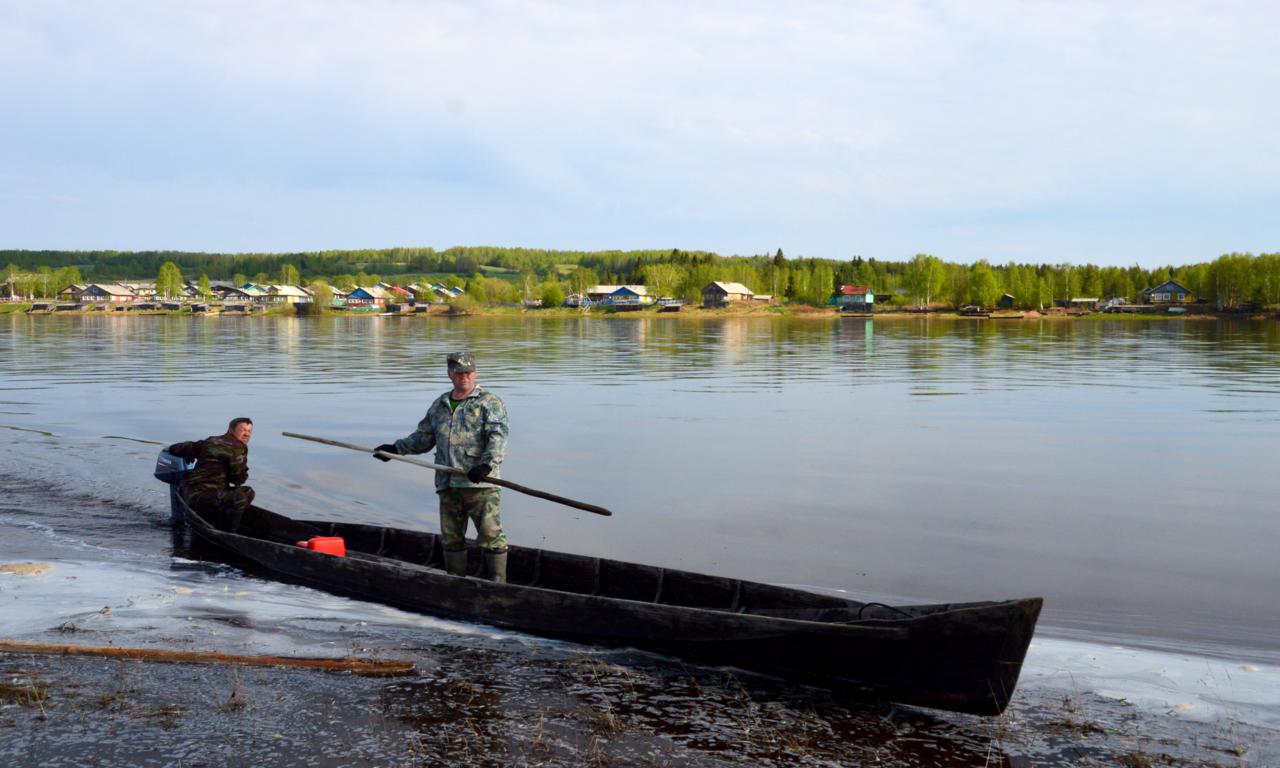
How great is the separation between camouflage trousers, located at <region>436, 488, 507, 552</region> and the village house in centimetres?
20216

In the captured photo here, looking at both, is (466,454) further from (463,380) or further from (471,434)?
(463,380)

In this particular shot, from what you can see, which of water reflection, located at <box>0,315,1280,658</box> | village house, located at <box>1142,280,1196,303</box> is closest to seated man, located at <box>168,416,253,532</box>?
water reflection, located at <box>0,315,1280,658</box>

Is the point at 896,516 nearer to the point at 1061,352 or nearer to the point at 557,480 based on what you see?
the point at 557,480

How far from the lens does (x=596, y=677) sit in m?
9.43

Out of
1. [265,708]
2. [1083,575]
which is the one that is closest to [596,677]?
[265,708]

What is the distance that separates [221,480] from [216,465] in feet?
0.80

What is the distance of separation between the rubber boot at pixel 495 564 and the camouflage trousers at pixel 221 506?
5.03 meters

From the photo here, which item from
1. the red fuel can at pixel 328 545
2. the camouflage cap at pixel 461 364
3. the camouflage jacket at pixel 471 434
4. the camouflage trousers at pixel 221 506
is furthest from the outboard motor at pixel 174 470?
the camouflage cap at pixel 461 364

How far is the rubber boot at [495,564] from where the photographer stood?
37.3 feet

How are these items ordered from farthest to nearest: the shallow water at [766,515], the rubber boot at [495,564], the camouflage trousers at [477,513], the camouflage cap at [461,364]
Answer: the rubber boot at [495,564] → the camouflage trousers at [477,513] → the camouflage cap at [461,364] → the shallow water at [766,515]

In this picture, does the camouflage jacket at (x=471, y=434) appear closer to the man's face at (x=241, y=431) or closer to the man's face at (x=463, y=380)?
the man's face at (x=463, y=380)

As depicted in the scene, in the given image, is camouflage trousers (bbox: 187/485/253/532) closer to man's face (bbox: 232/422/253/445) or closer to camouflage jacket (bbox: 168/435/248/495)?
camouflage jacket (bbox: 168/435/248/495)

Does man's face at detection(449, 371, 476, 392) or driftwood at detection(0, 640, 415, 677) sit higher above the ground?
man's face at detection(449, 371, 476, 392)

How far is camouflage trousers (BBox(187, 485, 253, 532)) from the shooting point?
14492mm
